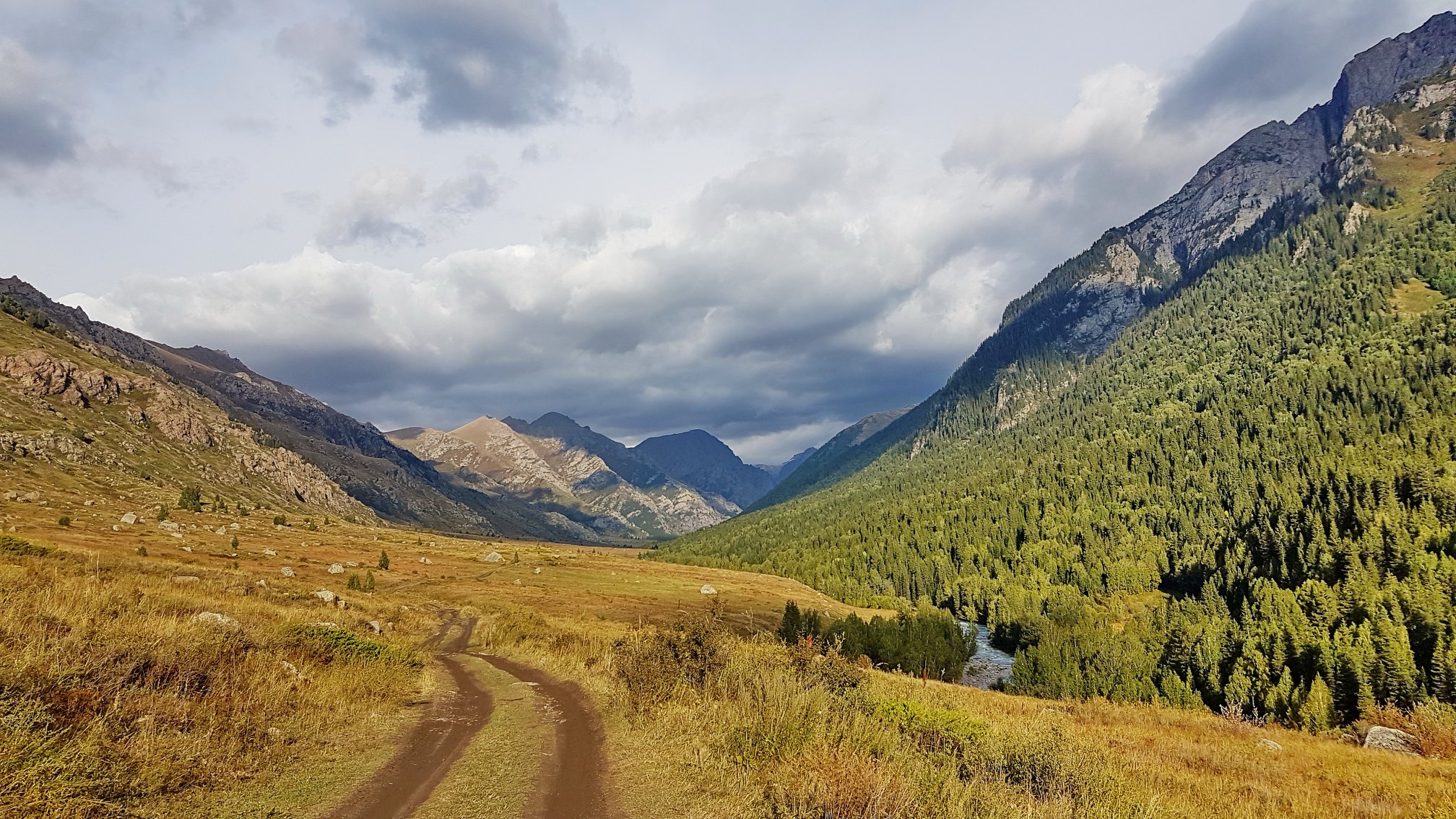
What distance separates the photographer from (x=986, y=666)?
4380 inches

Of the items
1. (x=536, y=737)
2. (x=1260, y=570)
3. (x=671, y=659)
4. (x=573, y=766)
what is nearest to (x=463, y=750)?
(x=536, y=737)

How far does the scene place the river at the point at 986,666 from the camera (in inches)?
3826

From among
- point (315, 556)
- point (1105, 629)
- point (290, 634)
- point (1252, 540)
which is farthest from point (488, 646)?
point (1252, 540)

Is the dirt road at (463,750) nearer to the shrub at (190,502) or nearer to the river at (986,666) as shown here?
the river at (986,666)

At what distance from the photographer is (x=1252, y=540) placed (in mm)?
148125

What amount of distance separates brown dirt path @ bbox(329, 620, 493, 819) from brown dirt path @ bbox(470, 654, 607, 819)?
2.11 m

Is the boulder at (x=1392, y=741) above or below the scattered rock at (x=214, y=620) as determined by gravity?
below

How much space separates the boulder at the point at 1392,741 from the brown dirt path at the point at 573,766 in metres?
34.4

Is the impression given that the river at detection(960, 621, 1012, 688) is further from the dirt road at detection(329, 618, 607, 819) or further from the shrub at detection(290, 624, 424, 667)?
the shrub at detection(290, 624, 424, 667)

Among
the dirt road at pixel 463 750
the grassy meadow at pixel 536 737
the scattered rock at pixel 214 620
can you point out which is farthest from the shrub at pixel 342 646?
the dirt road at pixel 463 750

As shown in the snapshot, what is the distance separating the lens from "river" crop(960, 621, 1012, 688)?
319 ft

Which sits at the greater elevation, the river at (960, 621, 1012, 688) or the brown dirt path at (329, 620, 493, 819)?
the brown dirt path at (329, 620, 493, 819)

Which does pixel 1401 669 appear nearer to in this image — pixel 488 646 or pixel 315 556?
pixel 488 646

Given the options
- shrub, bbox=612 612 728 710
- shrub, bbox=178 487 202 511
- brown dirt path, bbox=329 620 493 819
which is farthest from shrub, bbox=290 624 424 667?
shrub, bbox=178 487 202 511
